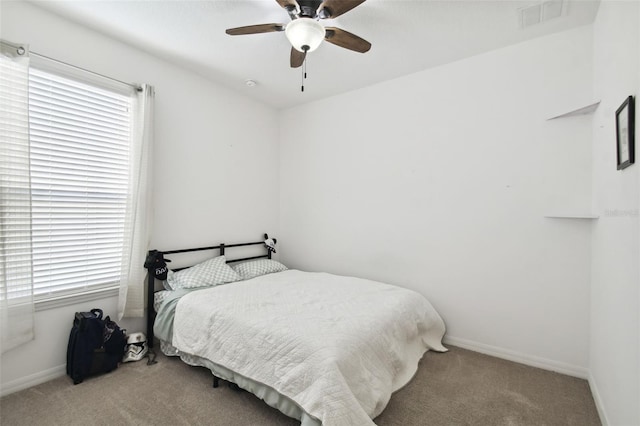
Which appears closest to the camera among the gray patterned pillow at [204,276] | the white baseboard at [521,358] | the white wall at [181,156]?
the white wall at [181,156]

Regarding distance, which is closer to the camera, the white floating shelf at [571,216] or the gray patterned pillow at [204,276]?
the white floating shelf at [571,216]

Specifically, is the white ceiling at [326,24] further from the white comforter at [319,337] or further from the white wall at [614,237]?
the white comforter at [319,337]

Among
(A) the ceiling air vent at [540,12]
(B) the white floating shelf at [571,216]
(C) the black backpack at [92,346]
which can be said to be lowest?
(C) the black backpack at [92,346]

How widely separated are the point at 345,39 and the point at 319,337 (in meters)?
2.03

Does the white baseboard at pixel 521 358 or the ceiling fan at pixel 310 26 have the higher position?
the ceiling fan at pixel 310 26

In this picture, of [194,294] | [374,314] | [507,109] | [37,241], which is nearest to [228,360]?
[194,294]

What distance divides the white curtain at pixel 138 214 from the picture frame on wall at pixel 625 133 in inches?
133

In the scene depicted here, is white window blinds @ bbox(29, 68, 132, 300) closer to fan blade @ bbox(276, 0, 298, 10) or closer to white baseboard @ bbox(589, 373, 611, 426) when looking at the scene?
fan blade @ bbox(276, 0, 298, 10)

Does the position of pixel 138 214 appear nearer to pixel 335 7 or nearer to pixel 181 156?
pixel 181 156

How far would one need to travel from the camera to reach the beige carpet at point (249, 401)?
1.87 meters

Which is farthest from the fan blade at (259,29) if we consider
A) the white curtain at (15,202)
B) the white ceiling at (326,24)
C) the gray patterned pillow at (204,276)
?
the gray patterned pillow at (204,276)

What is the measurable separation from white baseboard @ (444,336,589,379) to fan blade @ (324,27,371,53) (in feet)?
9.07

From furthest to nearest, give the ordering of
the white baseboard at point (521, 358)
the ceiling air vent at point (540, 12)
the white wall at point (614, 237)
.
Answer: the white baseboard at point (521, 358) → the ceiling air vent at point (540, 12) → the white wall at point (614, 237)

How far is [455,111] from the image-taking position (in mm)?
2934
